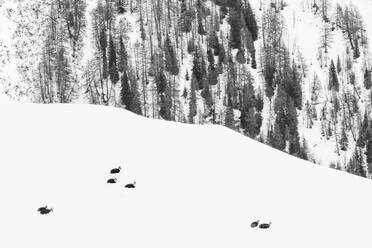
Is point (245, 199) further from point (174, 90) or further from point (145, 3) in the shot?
point (145, 3)

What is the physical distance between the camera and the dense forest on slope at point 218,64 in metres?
136

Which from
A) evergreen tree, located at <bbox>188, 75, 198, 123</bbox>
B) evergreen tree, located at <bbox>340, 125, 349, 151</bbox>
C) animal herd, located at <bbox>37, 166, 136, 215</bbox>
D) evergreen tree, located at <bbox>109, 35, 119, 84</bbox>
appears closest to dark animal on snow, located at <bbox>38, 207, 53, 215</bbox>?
animal herd, located at <bbox>37, 166, 136, 215</bbox>

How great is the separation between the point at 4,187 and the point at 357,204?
57.9 feet

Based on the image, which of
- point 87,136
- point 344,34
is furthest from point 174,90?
point 87,136

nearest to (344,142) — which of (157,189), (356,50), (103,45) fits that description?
(356,50)

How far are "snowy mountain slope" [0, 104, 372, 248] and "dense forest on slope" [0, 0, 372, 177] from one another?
8928 centimetres

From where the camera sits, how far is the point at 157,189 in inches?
1027

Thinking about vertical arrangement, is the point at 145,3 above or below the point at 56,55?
above

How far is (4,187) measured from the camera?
25.5 m

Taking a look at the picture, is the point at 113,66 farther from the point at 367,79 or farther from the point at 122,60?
the point at 367,79

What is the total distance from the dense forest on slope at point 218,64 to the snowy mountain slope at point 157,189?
89.3 meters

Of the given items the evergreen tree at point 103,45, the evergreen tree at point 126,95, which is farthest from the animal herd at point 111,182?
the evergreen tree at point 103,45

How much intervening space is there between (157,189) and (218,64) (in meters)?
140

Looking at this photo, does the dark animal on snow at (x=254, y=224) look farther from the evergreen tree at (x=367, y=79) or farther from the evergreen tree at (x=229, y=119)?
the evergreen tree at (x=367, y=79)
